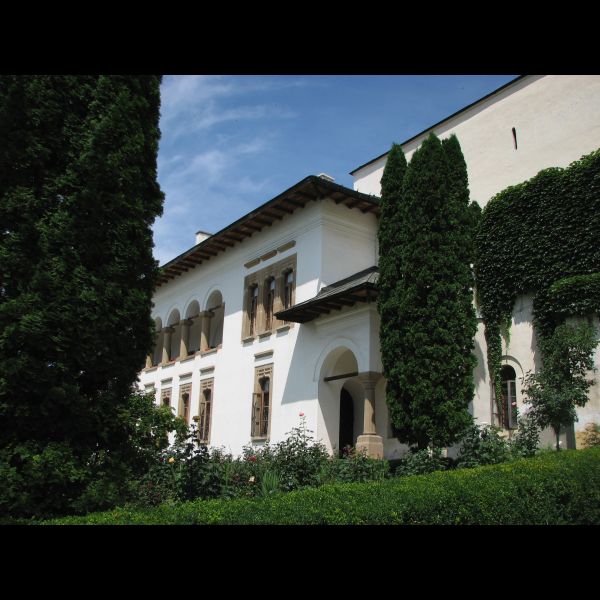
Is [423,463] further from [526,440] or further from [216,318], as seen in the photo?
[216,318]

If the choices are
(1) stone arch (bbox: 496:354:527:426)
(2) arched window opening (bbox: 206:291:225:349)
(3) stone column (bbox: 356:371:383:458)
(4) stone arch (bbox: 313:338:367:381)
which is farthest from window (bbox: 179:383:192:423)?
(1) stone arch (bbox: 496:354:527:426)

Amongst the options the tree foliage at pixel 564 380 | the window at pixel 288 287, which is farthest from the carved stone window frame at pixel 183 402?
the tree foliage at pixel 564 380

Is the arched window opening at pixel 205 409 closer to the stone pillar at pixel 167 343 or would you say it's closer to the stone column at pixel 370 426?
the stone pillar at pixel 167 343

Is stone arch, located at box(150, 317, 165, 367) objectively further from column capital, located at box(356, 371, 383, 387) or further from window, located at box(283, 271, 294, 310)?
column capital, located at box(356, 371, 383, 387)

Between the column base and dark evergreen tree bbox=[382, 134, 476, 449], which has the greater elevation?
dark evergreen tree bbox=[382, 134, 476, 449]

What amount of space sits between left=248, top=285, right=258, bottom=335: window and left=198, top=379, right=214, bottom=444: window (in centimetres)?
279

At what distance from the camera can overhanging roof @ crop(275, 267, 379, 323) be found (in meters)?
14.0

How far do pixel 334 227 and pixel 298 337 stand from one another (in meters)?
3.16

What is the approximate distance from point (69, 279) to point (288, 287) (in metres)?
11.1

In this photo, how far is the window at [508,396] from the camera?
45.3 feet
